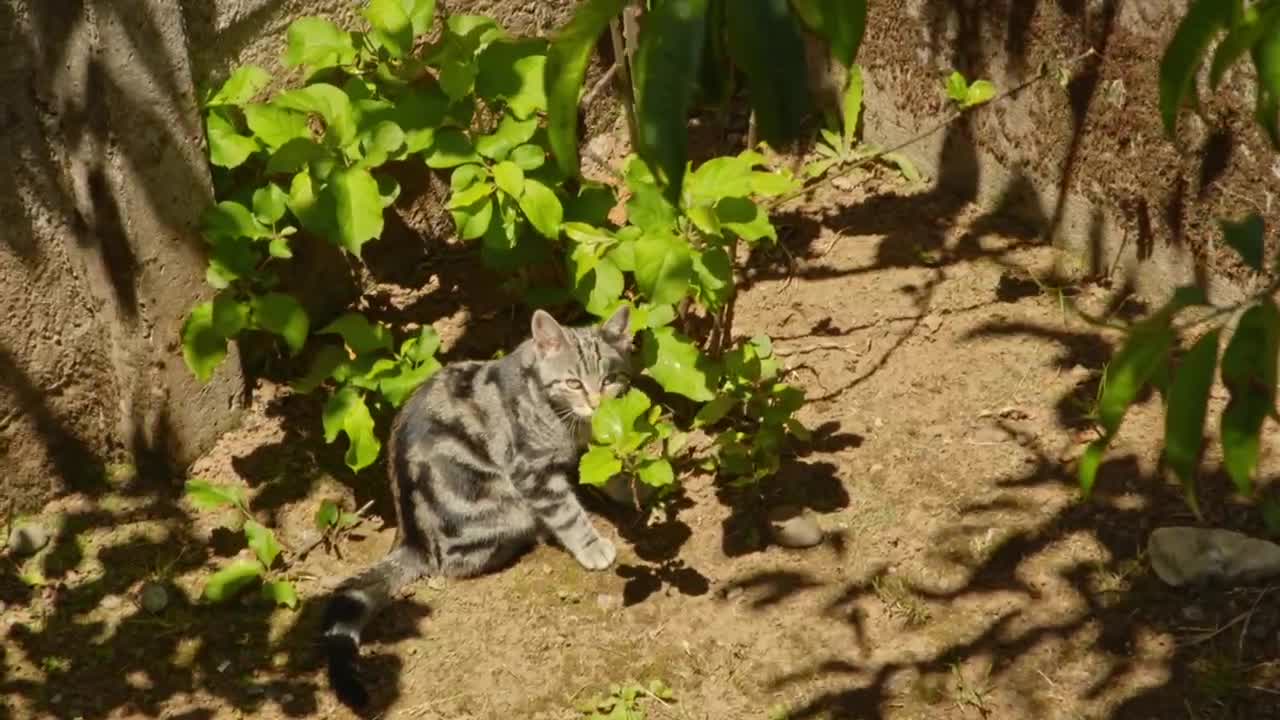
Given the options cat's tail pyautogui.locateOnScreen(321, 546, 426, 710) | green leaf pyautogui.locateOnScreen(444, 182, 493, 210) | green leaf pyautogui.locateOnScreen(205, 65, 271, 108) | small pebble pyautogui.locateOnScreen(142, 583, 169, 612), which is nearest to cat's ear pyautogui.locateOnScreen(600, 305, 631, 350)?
green leaf pyautogui.locateOnScreen(444, 182, 493, 210)

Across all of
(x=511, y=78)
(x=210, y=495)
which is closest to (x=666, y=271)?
(x=511, y=78)

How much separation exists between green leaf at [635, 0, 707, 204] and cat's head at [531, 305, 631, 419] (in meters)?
3.65

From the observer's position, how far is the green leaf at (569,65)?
5.86 feet

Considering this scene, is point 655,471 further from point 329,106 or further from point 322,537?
point 329,106

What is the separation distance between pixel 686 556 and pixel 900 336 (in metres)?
1.26

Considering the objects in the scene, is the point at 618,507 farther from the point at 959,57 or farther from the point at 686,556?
the point at 959,57

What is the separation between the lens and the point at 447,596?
5.22 m

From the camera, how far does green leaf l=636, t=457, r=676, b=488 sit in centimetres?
484

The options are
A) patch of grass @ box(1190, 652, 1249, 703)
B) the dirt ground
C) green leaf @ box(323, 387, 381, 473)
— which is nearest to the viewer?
patch of grass @ box(1190, 652, 1249, 703)

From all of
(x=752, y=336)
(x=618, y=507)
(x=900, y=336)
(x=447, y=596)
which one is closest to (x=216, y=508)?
(x=447, y=596)

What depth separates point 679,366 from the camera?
5137 mm

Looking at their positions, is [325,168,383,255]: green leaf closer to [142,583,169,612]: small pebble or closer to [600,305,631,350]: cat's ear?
[600,305,631,350]: cat's ear

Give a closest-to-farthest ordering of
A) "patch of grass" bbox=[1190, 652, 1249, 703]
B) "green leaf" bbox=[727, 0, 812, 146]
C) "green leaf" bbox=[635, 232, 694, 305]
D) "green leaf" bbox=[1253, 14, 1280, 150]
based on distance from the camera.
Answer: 1. "green leaf" bbox=[727, 0, 812, 146]
2. "green leaf" bbox=[1253, 14, 1280, 150]
3. "patch of grass" bbox=[1190, 652, 1249, 703]
4. "green leaf" bbox=[635, 232, 694, 305]

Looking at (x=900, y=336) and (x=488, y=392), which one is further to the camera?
(x=900, y=336)
